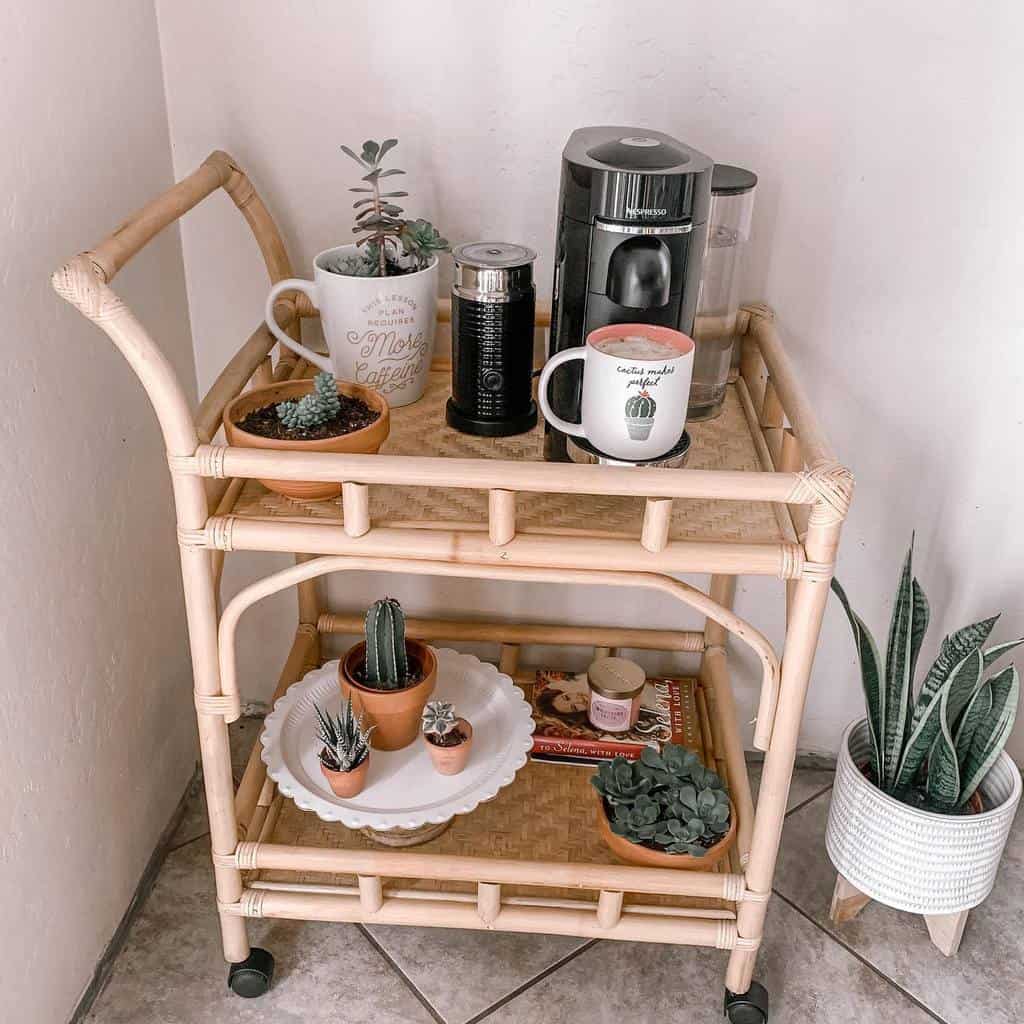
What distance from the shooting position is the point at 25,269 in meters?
0.98

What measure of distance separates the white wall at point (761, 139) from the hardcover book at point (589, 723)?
0.41 metres

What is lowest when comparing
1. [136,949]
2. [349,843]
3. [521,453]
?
[136,949]

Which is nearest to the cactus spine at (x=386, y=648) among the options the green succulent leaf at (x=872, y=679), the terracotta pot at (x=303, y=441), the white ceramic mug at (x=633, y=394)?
the terracotta pot at (x=303, y=441)

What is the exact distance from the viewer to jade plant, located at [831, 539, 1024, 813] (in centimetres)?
124

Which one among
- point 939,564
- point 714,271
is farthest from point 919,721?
point 714,271

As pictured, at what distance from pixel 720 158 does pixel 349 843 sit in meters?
0.89

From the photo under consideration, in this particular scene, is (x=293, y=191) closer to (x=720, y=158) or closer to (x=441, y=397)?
(x=441, y=397)

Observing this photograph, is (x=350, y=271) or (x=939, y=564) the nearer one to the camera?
(x=350, y=271)

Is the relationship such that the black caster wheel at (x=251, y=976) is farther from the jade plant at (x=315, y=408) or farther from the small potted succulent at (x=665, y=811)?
the jade plant at (x=315, y=408)

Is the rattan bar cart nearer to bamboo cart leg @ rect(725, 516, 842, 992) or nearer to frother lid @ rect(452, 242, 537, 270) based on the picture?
bamboo cart leg @ rect(725, 516, 842, 992)

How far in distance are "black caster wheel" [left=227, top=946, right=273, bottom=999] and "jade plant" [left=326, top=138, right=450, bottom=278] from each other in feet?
2.50

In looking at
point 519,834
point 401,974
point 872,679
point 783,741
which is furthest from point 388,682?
point 872,679

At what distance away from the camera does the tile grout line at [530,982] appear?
1.23 meters

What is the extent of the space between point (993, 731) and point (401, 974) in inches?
28.9
